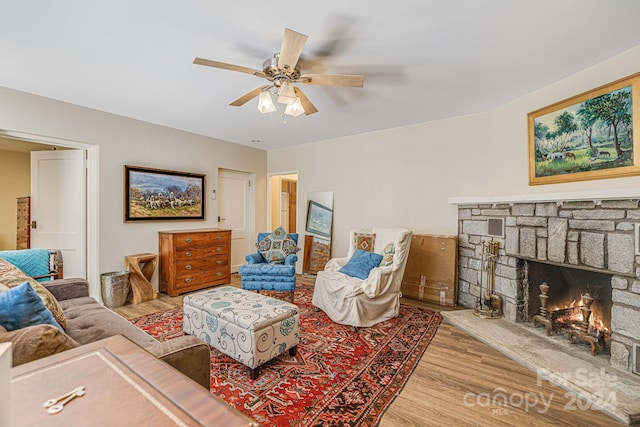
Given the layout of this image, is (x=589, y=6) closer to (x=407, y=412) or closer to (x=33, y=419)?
(x=407, y=412)

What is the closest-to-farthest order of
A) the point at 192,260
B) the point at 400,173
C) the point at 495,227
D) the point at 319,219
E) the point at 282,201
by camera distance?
the point at 495,227, the point at 192,260, the point at 400,173, the point at 319,219, the point at 282,201

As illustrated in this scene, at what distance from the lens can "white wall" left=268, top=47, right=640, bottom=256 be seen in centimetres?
268

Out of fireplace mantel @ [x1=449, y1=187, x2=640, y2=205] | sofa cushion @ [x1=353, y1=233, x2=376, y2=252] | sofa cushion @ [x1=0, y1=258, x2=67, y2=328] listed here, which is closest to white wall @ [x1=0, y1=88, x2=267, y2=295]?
sofa cushion @ [x1=0, y1=258, x2=67, y2=328]

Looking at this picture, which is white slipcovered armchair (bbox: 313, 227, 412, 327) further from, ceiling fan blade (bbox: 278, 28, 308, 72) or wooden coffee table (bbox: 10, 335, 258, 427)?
wooden coffee table (bbox: 10, 335, 258, 427)

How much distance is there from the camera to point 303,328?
2828mm

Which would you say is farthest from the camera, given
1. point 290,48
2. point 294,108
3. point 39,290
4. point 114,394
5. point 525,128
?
point 525,128

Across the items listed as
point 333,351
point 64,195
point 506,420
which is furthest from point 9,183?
point 506,420

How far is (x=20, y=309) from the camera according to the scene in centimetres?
123

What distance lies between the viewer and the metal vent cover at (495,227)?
3.08 metres

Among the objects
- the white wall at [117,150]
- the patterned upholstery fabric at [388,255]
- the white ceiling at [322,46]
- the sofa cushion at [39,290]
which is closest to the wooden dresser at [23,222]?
the white wall at [117,150]

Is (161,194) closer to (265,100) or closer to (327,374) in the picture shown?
(265,100)

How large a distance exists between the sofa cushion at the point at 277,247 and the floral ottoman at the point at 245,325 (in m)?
1.29

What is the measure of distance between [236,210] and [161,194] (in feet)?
4.65

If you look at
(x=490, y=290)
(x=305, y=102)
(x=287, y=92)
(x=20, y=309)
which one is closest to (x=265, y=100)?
(x=287, y=92)
